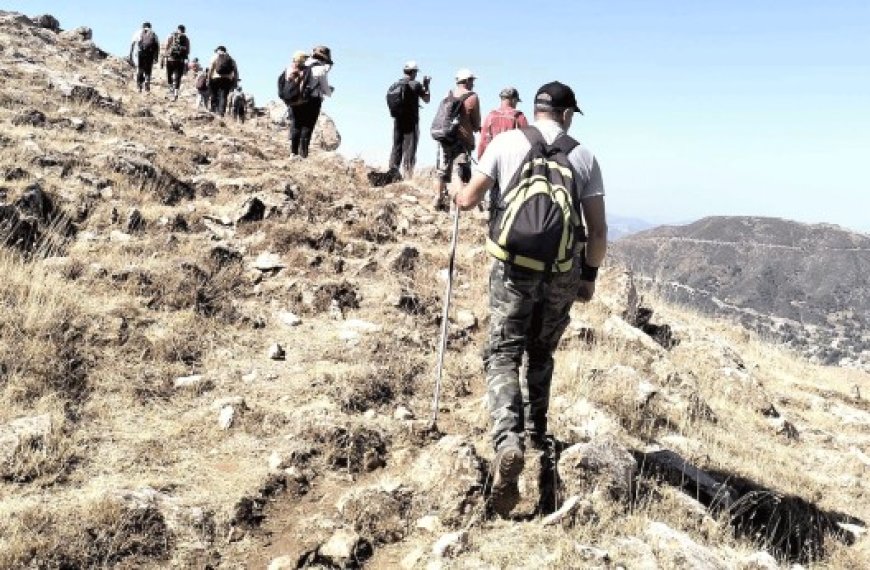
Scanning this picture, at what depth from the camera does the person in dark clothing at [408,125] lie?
528 inches

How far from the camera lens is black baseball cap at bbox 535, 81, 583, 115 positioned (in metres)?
4.62

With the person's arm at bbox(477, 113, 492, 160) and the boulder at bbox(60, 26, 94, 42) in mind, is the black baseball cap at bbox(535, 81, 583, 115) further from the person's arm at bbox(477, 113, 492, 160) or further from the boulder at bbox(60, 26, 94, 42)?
the boulder at bbox(60, 26, 94, 42)

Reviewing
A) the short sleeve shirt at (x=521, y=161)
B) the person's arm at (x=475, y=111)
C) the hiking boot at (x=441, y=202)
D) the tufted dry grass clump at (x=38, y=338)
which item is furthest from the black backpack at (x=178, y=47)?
the short sleeve shirt at (x=521, y=161)

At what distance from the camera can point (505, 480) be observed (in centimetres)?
433

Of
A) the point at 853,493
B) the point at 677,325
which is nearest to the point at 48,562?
the point at 853,493

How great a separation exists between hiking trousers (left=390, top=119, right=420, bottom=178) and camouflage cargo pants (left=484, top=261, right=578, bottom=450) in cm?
1024

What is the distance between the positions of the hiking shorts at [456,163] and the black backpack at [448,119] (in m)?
0.21

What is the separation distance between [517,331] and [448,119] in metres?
7.44

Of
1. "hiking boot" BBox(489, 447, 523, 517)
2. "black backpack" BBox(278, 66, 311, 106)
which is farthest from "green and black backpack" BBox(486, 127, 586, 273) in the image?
"black backpack" BBox(278, 66, 311, 106)

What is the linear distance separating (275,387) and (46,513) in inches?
99.1

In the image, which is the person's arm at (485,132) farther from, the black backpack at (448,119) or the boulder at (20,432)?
the boulder at (20,432)

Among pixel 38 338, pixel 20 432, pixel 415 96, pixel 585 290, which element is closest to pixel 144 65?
pixel 415 96

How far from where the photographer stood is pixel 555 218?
4227mm

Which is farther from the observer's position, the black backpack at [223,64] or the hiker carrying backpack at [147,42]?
the hiker carrying backpack at [147,42]
